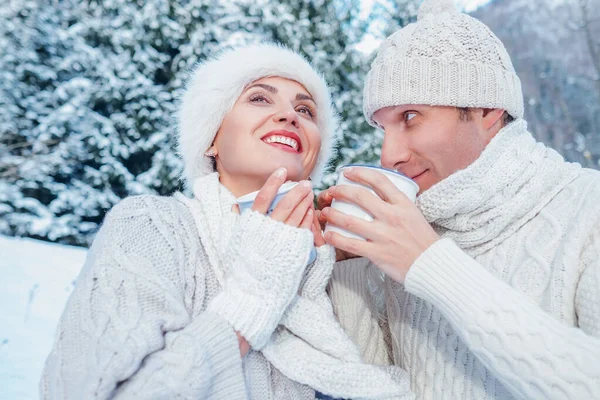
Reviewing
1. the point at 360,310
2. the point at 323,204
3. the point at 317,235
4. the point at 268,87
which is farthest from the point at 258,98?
the point at 360,310

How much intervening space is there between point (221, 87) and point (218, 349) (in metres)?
0.94

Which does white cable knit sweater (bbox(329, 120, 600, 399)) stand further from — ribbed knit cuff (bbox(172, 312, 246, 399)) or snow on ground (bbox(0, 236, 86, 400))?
snow on ground (bbox(0, 236, 86, 400))

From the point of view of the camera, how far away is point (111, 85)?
4.66 meters

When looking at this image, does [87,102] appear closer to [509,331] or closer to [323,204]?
[323,204]

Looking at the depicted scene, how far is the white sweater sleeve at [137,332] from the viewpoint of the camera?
2.85ft

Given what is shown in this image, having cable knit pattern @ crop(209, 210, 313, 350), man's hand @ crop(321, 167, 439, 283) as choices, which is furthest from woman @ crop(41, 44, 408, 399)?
man's hand @ crop(321, 167, 439, 283)

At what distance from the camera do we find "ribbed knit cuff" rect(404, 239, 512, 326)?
1000 mm

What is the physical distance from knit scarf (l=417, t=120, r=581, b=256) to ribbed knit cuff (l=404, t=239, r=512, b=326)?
0.25 metres

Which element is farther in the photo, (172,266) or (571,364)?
(172,266)

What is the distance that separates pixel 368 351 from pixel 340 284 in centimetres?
24

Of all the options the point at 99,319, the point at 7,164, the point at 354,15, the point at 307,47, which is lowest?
the point at 7,164

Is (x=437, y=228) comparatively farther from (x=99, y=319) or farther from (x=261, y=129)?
(x=99, y=319)

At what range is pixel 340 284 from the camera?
64.4 inches

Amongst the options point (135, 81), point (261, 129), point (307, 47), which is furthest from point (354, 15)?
point (261, 129)
